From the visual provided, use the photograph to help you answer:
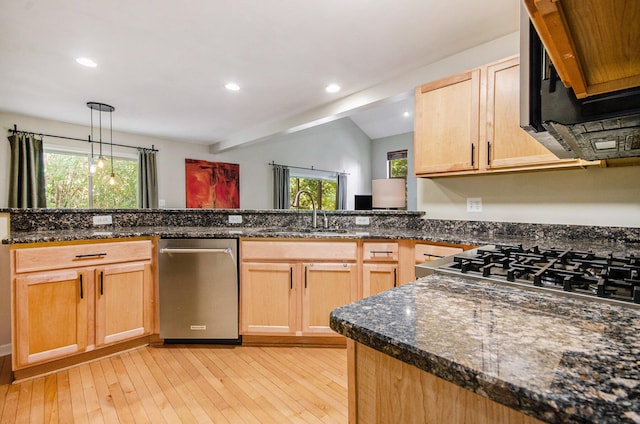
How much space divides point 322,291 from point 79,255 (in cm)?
167

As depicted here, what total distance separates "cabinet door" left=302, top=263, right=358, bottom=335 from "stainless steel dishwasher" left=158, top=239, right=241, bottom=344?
0.54 metres

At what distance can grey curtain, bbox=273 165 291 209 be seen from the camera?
650 cm

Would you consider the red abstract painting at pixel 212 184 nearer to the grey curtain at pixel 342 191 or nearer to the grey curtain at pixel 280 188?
the grey curtain at pixel 280 188

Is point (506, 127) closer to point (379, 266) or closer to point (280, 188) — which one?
point (379, 266)

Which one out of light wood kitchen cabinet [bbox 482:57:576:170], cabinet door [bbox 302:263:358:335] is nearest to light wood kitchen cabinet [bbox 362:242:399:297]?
cabinet door [bbox 302:263:358:335]

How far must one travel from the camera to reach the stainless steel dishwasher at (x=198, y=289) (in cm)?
236

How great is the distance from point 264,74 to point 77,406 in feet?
9.31

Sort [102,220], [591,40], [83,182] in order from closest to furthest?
1. [591,40]
2. [102,220]
3. [83,182]

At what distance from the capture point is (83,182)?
16.0 ft

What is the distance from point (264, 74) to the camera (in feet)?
9.86

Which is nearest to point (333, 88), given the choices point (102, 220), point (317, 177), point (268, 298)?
point (268, 298)

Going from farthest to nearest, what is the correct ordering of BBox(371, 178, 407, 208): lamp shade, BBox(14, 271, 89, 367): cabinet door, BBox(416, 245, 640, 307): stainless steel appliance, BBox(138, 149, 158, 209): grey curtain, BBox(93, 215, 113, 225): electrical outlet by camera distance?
BBox(138, 149, 158, 209): grey curtain, BBox(371, 178, 407, 208): lamp shade, BBox(93, 215, 113, 225): electrical outlet, BBox(14, 271, 89, 367): cabinet door, BBox(416, 245, 640, 307): stainless steel appliance

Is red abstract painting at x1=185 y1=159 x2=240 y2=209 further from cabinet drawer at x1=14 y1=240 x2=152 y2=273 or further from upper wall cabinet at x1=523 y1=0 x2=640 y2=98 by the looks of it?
upper wall cabinet at x1=523 y1=0 x2=640 y2=98

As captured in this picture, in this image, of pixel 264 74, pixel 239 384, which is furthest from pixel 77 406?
pixel 264 74
